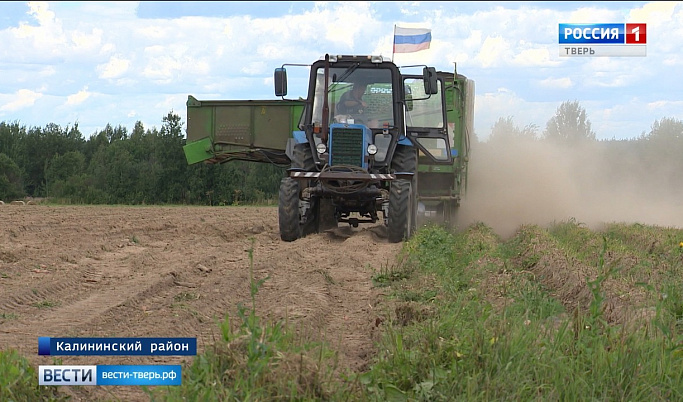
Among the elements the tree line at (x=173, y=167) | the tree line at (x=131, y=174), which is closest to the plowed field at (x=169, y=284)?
the tree line at (x=173, y=167)

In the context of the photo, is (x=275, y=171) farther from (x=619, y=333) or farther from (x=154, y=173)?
(x=619, y=333)

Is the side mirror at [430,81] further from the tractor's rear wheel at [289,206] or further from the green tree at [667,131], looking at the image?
the green tree at [667,131]

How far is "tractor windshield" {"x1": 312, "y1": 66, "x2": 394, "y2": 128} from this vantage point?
13.9 metres

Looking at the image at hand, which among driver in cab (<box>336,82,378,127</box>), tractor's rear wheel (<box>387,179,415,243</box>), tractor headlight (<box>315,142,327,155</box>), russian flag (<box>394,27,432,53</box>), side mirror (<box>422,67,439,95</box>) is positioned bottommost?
tractor's rear wheel (<box>387,179,415,243</box>)

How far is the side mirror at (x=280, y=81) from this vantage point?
12867mm

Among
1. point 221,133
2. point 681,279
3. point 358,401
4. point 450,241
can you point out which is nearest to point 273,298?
point 358,401

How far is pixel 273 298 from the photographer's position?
7.52 metres

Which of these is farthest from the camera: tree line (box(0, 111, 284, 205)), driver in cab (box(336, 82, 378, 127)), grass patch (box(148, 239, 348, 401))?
tree line (box(0, 111, 284, 205))

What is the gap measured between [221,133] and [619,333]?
1193 centimetres

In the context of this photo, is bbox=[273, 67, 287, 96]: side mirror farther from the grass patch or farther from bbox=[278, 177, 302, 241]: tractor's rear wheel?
the grass patch
